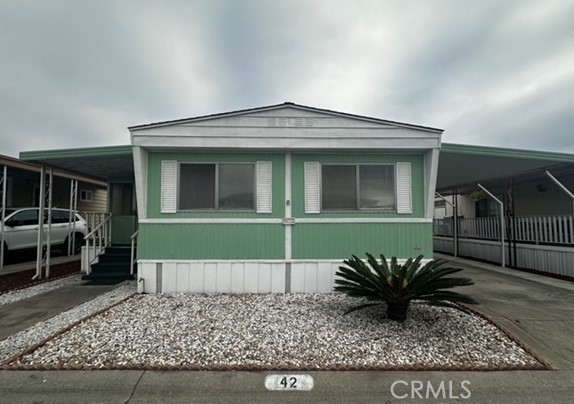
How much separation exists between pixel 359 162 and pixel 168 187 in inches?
143

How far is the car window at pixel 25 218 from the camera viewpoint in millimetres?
8758

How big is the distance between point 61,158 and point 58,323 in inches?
139

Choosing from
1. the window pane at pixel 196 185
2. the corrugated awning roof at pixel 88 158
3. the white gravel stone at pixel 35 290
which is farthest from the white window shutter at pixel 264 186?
the white gravel stone at pixel 35 290

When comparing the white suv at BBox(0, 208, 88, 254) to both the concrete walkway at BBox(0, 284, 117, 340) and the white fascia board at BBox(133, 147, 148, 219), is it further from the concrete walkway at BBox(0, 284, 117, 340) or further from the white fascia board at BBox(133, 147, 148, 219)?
the white fascia board at BBox(133, 147, 148, 219)

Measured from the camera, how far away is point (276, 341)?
3.23 meters

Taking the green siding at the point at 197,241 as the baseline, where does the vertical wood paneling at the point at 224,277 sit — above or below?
below

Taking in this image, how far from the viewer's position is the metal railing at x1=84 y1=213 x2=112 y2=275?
6.64m

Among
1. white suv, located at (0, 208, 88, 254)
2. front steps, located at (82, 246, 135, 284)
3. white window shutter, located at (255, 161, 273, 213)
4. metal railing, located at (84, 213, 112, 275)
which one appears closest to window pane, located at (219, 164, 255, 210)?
white window shutter, located at (255, 161, 273, 213)

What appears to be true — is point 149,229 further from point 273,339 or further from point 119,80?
point 119,80

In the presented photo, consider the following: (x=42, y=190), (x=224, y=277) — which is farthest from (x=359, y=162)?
(x=42, y=190)

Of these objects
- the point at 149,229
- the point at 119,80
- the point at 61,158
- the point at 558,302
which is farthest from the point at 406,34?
the point at 119,80

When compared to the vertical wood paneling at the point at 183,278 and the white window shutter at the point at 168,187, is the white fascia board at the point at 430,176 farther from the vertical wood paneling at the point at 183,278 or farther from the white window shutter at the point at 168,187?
the white window shutter at the point at 168,187

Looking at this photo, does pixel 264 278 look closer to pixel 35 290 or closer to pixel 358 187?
pixel 358 187

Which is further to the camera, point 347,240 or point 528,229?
point 528,229
